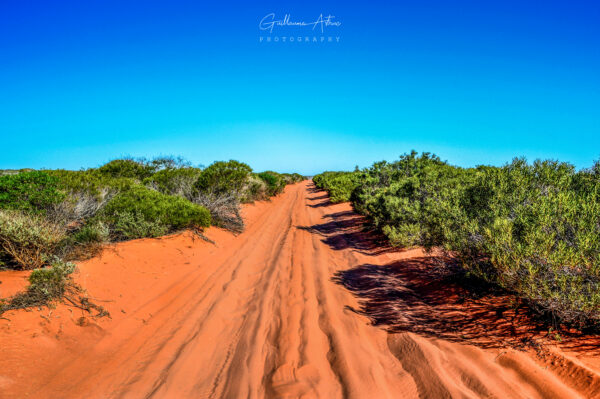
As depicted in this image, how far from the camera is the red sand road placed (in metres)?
3.23

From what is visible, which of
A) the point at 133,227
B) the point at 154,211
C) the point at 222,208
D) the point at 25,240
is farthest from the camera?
the point at 222,208

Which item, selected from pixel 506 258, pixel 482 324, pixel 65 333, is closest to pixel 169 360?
pixel 65 333

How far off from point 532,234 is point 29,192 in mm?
10950

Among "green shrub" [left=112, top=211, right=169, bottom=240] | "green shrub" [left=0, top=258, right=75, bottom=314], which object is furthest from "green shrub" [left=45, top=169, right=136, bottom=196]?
"green shrub" [left=0, top=258, right=75, bottom=314]

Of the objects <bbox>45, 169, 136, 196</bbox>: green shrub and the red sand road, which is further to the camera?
<bbox>45, 169, 136, 196</bbox>: green shrub

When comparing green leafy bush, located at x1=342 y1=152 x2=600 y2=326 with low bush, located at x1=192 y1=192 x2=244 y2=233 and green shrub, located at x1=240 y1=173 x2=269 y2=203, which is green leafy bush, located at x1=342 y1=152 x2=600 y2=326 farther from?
green shrub, located at x1=240 y1=173 x2=269 y2=203

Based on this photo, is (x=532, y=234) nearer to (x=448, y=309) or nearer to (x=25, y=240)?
(x=448, y=309)

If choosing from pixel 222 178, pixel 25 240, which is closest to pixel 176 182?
pixel 222 178

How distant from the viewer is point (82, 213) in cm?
908

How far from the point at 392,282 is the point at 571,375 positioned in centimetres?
377

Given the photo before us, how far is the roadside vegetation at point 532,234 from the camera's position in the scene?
133 inches

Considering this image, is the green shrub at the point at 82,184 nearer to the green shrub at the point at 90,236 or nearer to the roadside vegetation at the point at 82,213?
the roadside vegetation at the point at 82,213

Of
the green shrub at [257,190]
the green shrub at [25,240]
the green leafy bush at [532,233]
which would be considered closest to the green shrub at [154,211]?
the green shrub at [25,240]

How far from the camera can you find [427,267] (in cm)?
715
